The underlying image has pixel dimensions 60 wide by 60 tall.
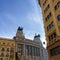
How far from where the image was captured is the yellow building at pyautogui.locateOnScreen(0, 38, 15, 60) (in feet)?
261

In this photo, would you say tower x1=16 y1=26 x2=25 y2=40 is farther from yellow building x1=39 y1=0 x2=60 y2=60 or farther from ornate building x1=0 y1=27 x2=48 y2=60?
yellow building x1=39 y1=0 x2=60 y2=60

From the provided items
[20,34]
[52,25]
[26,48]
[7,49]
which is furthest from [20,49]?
[52,25]

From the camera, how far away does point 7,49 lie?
8131cm

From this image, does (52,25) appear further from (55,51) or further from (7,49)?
(7,49)

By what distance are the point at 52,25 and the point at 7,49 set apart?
2046 inches

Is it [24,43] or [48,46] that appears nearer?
[48,46]

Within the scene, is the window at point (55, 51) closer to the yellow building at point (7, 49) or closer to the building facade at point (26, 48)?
the yellow building at point (7, 49)

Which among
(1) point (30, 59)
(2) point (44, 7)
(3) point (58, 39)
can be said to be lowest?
(1) point (30, 59)

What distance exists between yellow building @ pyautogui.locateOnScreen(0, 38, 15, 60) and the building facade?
8.49 metres

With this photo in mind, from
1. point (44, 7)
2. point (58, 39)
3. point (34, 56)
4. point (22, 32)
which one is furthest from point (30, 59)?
point (58, 39)

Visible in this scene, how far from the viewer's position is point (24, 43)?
10275cm

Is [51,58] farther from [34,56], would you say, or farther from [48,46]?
[34,56]

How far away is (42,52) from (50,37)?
95333mm

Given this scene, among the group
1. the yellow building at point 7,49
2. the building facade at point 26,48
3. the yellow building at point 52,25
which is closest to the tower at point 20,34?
the building facade at point 26,48
